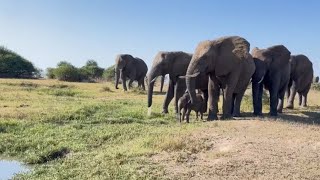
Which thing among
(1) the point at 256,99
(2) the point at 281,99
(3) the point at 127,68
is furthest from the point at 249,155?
(3) the point at 127,68

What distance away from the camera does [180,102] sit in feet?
55.2

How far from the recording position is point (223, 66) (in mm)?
17375

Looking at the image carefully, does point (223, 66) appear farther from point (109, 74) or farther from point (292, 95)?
point (109, 74)

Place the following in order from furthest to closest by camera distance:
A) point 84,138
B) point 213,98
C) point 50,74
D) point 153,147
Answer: point 50,74 → point 213,98 → point 84,138 → point 153,147

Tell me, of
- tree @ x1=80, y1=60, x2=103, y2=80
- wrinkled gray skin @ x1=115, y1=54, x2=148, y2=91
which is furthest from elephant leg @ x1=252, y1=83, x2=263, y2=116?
tree @ x1=80, y1=60, x2=103, y2=80

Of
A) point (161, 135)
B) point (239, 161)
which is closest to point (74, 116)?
point (161, 135)

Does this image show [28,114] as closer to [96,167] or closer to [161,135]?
[161,135]

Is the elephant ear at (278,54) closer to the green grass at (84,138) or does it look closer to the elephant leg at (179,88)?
the elephant leg at (179,88)

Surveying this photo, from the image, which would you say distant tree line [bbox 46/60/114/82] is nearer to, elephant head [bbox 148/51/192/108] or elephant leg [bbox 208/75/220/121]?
elephant head [bbox 148/51/192/108]

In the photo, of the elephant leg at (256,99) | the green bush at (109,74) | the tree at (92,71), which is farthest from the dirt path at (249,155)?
the green bush at (109,74)

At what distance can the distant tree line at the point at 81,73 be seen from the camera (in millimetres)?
47719

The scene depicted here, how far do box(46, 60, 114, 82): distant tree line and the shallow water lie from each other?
34786 mm

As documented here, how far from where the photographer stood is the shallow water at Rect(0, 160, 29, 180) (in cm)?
1185

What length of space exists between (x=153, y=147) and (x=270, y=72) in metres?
9.61
